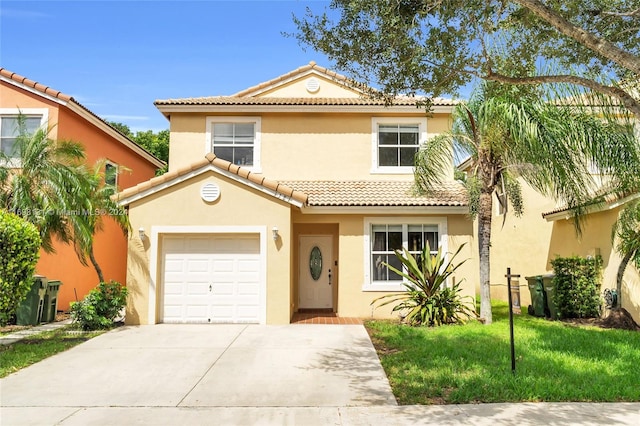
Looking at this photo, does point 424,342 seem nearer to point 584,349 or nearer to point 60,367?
point 584,349

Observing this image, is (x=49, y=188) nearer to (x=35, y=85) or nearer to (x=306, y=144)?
(x=35, y=85)

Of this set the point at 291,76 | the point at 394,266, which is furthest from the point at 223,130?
the point at 394,266

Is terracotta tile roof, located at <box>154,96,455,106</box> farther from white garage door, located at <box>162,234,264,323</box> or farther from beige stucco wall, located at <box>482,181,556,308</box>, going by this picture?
beige stucco wall, located at <box>482,181,556,308</box>

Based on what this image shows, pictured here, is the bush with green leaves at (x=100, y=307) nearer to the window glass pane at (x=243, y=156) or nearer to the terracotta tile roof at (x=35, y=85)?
the window glass pane at (x=243, y=156)

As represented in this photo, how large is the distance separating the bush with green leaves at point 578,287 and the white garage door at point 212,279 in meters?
9.06

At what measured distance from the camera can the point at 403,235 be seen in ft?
48.9

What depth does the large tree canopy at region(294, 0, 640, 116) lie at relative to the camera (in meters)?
8.12

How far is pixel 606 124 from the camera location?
11.9 m

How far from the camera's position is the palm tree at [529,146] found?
1155 centimetres

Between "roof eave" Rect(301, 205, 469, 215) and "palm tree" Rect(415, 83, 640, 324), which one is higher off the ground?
"palm tree" Rect(415, 83, 640, 324)

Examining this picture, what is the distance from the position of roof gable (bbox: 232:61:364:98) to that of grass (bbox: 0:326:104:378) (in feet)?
33.4

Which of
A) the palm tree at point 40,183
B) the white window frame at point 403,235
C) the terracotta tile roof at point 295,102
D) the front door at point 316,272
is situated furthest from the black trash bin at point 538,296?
the palm tree at point 40,183

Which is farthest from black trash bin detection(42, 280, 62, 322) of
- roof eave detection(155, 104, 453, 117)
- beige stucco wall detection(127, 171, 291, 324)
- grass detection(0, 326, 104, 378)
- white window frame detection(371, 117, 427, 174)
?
white window frame detection(371, 117, 427, 174)

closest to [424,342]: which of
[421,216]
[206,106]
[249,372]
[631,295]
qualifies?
[249,372]
